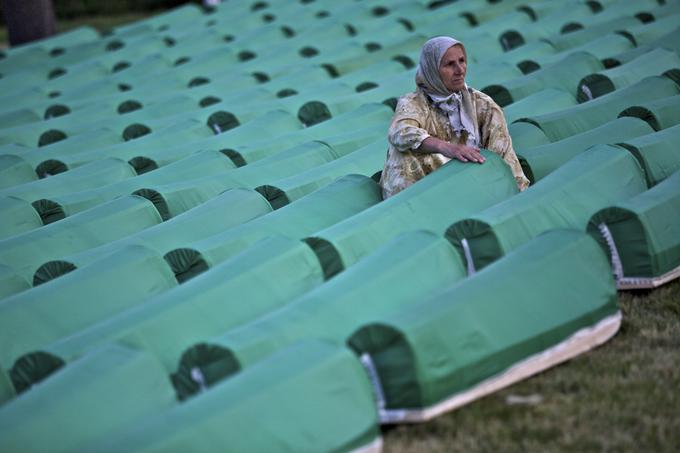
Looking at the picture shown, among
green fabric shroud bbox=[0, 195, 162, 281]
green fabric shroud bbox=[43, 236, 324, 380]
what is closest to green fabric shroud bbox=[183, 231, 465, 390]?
green fabric shroud bbox=[43, 236, 324, 380]

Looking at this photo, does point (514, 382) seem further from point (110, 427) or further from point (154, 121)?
point (154, 121)

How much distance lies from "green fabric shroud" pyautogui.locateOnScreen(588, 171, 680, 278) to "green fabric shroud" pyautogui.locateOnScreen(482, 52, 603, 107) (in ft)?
7.01

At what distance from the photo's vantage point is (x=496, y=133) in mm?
4738

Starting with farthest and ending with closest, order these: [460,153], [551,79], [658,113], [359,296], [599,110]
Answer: [551,79], [599,110], [658,113], [460,153], [359,296]

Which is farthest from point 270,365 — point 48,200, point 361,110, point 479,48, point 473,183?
point 479,48

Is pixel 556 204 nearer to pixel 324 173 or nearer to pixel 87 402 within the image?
pixel 324 173

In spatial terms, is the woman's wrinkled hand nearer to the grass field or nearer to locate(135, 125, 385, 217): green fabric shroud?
the grass field

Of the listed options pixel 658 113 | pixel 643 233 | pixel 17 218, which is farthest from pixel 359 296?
pixel 658 113

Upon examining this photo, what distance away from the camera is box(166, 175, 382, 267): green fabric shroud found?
171 inches

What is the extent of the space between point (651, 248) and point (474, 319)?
3.28ft

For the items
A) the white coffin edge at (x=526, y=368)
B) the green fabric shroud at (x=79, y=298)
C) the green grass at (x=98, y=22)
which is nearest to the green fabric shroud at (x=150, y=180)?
the green fabric shroud at (x=79, y=298)

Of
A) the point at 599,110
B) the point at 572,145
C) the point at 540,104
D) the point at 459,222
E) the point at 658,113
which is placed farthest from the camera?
the point at 540,104

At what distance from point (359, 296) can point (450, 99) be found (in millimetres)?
1333

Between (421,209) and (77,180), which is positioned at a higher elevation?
(421,209)
